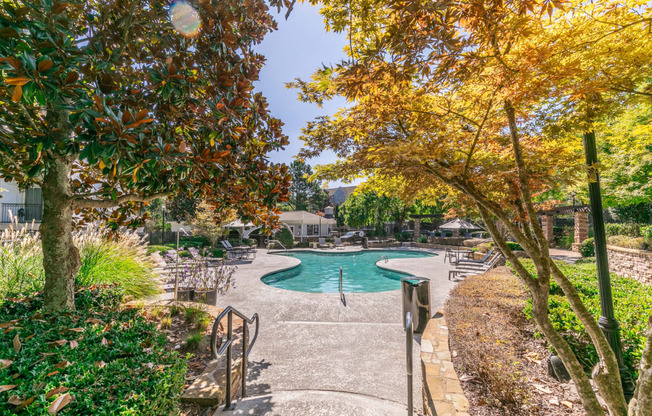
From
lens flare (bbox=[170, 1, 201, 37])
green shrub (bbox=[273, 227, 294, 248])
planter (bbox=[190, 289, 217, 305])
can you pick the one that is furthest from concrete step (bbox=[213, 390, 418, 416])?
green shrub (bbox=[273, 227, 294, 248])

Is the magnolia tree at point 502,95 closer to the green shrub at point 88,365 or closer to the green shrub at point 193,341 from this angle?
the green shrub at point 88,365

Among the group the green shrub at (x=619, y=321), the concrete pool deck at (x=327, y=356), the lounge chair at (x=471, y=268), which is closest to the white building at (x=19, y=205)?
the concrete pool deck at (x=327, y=356)

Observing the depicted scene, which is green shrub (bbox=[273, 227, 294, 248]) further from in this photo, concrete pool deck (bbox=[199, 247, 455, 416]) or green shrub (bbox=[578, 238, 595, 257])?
green shrub (bbox=[578, 238, 595, 257])

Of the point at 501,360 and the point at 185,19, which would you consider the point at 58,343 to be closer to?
the point at 185,19

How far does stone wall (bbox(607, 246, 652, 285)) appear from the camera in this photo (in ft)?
28.6

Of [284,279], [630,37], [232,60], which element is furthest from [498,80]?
[284,279]

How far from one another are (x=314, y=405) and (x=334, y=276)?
12563 mm

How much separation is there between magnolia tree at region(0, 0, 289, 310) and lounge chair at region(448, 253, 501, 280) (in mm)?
10134

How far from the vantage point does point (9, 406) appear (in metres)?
1.61

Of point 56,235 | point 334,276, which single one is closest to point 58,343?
point 56,235

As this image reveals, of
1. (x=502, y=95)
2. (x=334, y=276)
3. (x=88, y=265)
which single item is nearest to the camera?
(x=502, y=95)

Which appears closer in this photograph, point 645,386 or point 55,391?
point 55,391

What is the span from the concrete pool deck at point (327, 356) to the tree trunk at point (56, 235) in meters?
2.25

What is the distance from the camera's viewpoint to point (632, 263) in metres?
9.59
